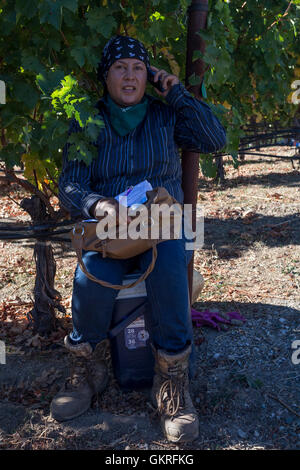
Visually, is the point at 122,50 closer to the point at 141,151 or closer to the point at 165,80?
the point at 165,80

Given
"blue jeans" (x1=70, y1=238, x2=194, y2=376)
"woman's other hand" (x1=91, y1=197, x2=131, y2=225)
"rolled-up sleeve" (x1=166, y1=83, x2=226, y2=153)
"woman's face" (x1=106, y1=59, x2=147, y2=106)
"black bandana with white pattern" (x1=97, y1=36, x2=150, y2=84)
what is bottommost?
"blue jeans" (x1=70, y1=238, x2=194, y2=376)

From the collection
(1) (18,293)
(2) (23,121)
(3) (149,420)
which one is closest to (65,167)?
(2) (23,121)

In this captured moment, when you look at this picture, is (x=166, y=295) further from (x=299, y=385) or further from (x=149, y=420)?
(x=299, y=385)

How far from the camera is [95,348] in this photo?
2.52 metres

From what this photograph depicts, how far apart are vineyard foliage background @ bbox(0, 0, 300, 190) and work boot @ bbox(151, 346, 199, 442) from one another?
41.7 inches

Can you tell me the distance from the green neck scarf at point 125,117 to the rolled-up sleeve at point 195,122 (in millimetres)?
170

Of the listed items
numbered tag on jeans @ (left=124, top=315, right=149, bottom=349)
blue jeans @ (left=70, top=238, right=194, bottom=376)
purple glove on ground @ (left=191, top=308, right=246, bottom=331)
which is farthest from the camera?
purple glove on ground @ (left=191, top=308, right=246, bottom=331)

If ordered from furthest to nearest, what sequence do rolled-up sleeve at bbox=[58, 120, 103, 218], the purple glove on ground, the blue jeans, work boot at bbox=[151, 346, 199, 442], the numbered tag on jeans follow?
the purple glove on ground, the numbered tag on jeans, rolled-up sleeve at bbox=[58, 120, 103, 218], the blue jeans, work boot at bbox=[151, 346, 199, 442]

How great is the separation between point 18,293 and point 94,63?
2385 mm

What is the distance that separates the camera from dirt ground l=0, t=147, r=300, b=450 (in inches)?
90.2

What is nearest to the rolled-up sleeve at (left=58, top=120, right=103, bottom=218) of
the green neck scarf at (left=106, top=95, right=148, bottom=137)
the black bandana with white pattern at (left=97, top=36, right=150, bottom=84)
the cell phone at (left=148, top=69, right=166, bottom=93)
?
the green neck scarf at (left=106, top=95, right=148, bottom=137)

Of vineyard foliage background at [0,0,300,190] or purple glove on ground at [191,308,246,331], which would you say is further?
purple glove on ground at [191,308,246,331]

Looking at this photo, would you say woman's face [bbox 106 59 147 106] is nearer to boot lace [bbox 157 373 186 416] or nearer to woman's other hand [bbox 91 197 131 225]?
woman's other hand [bbox 91 197 131 225]

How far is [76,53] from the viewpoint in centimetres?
255
